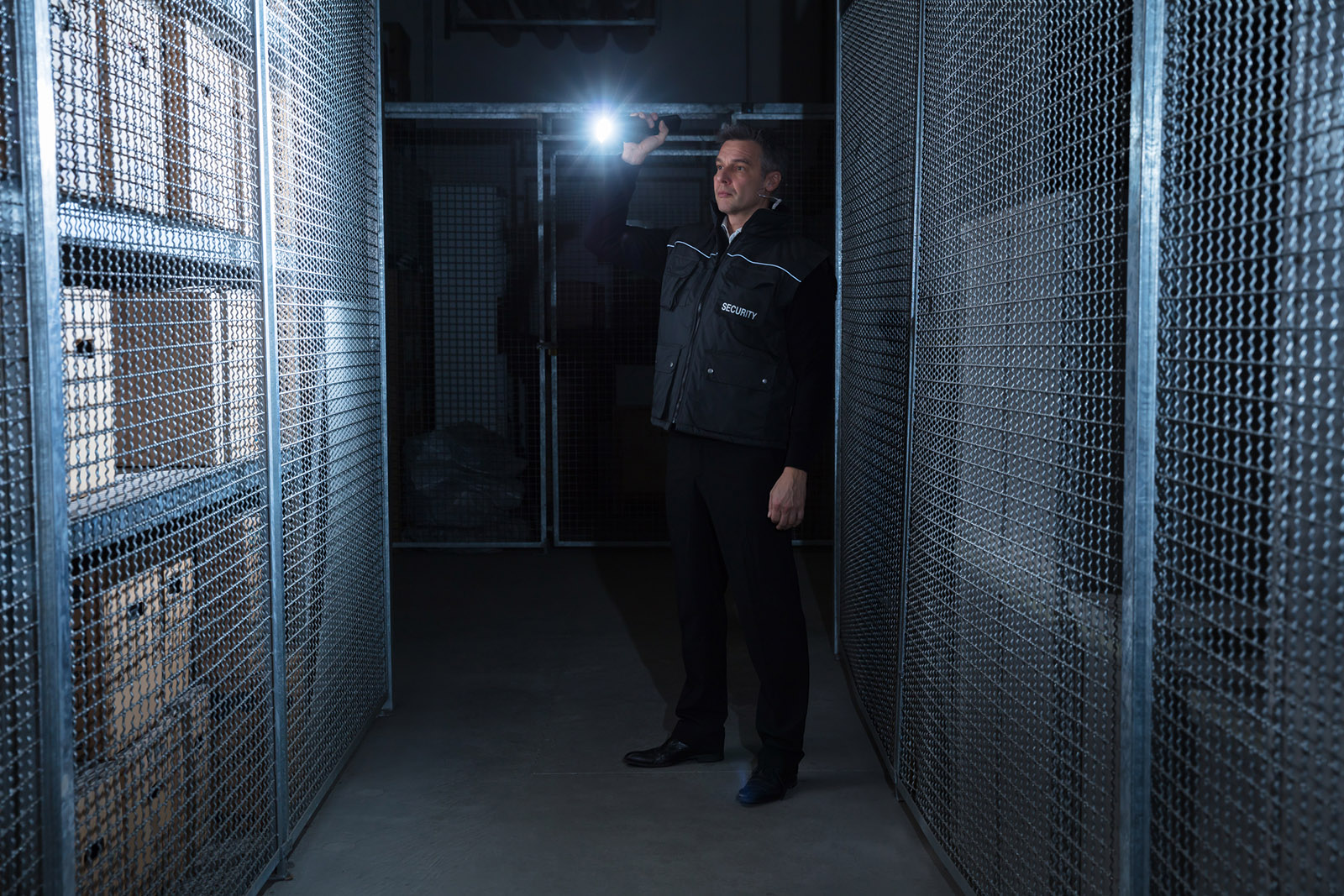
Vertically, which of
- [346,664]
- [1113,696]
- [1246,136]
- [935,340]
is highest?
[1246,136]

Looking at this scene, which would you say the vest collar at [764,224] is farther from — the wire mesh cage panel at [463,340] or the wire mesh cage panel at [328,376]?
the wire mesh cage panel at [463,340]

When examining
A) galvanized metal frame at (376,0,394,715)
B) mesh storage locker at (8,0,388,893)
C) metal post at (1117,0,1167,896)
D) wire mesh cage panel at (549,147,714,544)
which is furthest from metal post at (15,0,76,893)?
wire mesh cage panel at (549,147,714,544)

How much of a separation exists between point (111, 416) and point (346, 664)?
5.10 ft

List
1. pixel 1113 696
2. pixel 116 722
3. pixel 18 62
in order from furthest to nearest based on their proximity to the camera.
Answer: pixel 116 722
pixel 1113 696
pixel 18 62

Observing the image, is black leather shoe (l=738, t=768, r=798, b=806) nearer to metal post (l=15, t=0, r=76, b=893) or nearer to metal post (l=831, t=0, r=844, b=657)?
metal post (l=831, t=0, r=844, b=657)

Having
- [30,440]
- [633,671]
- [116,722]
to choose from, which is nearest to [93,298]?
[30,440]

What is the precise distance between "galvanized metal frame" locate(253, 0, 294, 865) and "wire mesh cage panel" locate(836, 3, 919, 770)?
1.52m

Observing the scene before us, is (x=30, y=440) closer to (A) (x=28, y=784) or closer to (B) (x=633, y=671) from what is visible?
(A) (x=28, y=784)

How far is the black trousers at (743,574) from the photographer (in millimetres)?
3020

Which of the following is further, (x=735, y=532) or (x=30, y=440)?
(x=735, y=532)

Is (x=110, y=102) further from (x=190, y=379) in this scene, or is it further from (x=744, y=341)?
(x=744, y=341)

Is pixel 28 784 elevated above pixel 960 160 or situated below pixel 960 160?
below

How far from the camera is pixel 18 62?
5.00 feet

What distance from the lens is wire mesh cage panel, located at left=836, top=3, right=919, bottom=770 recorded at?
3.08 meters
